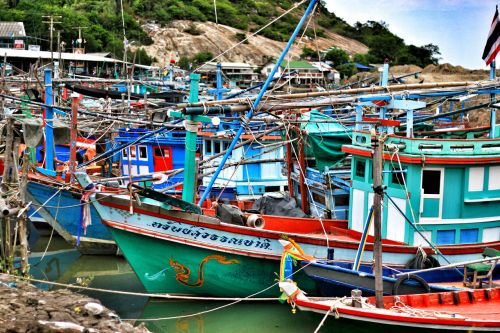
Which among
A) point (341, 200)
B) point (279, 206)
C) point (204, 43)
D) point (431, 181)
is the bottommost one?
point (279, 206)

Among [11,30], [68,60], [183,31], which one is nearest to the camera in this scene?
[68,60]

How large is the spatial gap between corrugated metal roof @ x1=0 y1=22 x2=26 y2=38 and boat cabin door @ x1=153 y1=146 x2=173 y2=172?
149 ft

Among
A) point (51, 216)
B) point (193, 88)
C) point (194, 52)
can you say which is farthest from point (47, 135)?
point (194, 52)

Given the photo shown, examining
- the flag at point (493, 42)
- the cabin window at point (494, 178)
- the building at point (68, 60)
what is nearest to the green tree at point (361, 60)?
the building at point (68, 60)

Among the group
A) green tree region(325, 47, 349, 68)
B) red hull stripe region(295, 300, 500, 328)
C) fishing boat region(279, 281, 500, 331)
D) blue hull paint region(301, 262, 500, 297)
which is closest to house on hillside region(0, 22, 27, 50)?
green tree region(325, 47, 349, 68)

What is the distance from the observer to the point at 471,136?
17.1 m

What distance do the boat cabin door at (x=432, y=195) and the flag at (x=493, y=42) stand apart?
3.60 metres

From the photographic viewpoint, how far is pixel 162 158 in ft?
74.6

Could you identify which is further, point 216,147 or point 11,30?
point 11,30

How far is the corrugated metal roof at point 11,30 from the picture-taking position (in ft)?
209

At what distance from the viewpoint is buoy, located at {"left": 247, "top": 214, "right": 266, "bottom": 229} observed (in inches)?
554

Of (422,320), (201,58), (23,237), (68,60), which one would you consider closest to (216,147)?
(23,237)

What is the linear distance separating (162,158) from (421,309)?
12.8m

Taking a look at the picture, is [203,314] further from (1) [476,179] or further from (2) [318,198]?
(1) [476,179]
